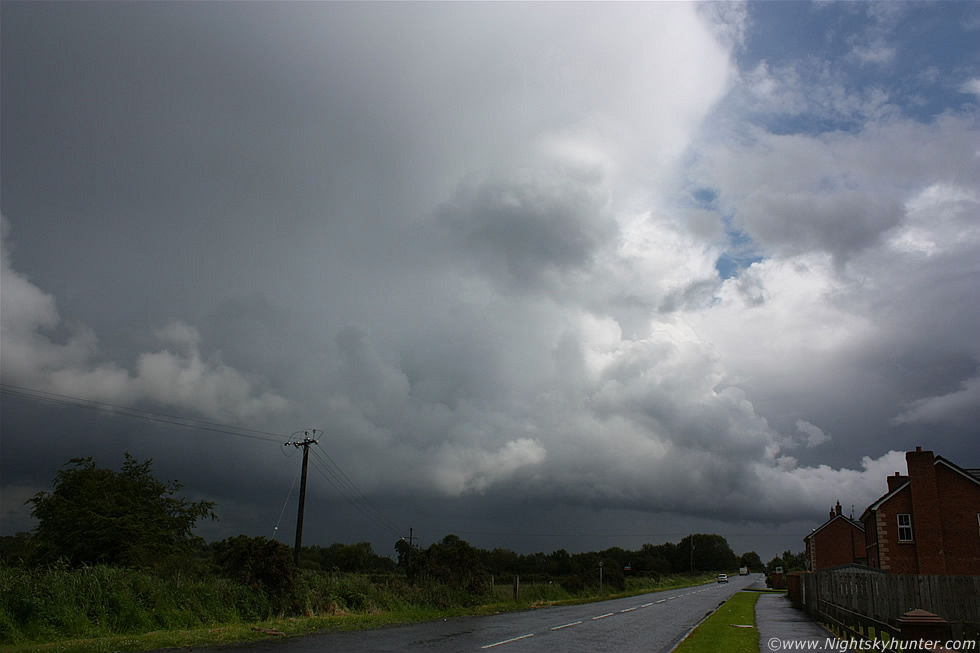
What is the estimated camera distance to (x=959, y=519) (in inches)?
1586

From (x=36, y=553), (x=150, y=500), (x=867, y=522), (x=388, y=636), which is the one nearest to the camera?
(x=388, y=636)

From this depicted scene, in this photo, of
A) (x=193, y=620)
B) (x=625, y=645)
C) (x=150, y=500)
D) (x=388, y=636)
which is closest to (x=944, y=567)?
(x=625, y=645)

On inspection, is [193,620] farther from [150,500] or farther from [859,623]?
[150,500]

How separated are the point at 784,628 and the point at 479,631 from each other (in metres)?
11.5

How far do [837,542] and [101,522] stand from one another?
64617 mm

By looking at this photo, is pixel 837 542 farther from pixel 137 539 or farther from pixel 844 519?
pixel 137 539

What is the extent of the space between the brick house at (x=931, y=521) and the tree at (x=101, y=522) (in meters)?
44.3

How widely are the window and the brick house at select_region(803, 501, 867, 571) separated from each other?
81.8 feet

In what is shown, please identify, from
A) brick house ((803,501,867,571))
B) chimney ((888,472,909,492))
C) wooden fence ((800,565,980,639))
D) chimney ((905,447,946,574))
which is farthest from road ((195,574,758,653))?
brick house ((803,501,867,571))

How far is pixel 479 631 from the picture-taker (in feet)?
75.1

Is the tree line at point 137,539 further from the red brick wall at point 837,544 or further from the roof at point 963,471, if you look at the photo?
the red brick wall at point 837,544

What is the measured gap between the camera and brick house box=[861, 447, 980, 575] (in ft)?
130

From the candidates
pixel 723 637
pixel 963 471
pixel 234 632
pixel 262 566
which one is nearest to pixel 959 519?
pixel 963 471

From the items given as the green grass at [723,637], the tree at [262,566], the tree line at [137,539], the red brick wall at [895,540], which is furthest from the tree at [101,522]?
the red brick wall at [895,540]
